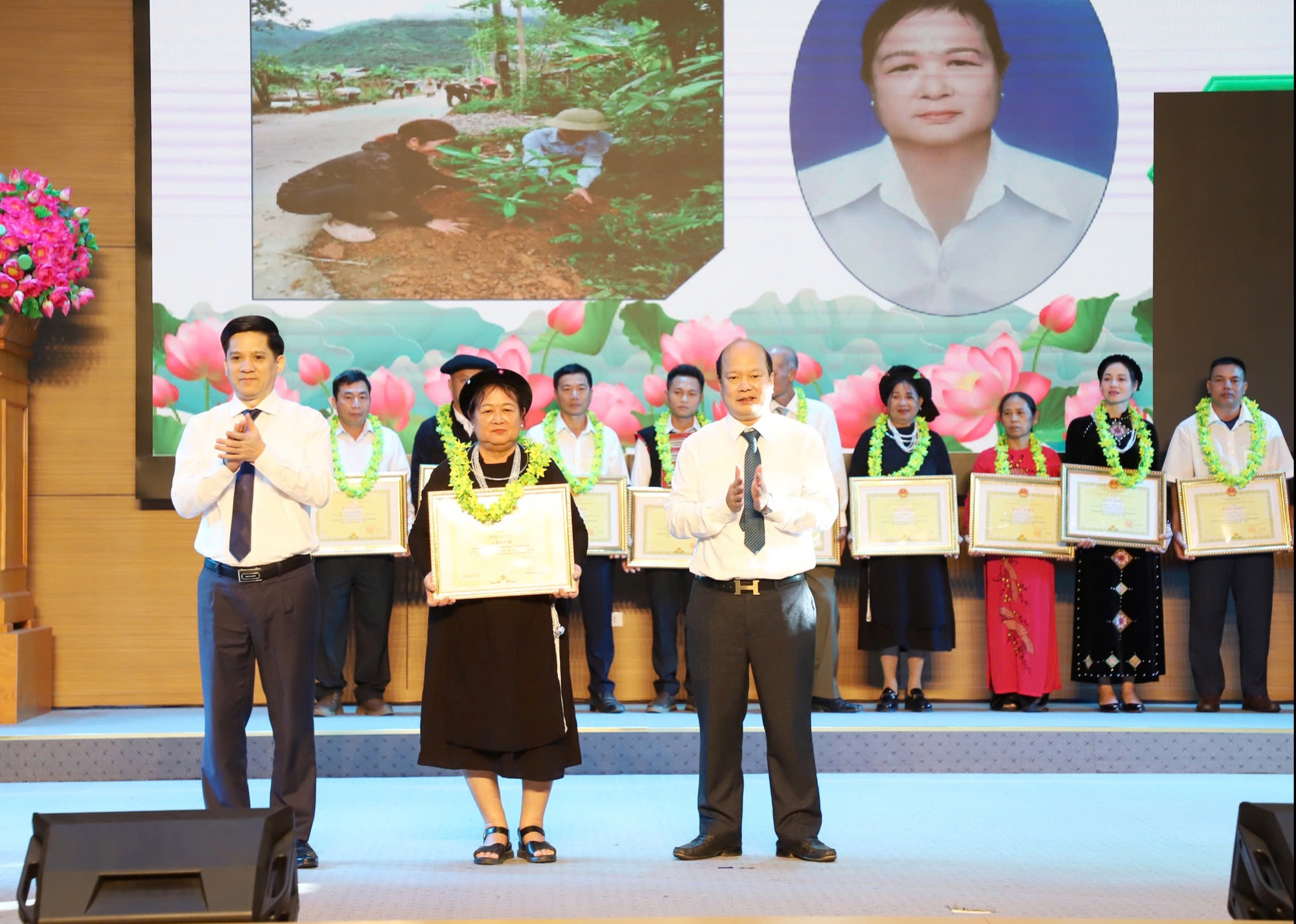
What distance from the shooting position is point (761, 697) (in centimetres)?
369

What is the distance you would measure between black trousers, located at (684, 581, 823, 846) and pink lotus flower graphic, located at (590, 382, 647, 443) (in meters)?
2.51

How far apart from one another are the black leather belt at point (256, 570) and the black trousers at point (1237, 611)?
4.13 m

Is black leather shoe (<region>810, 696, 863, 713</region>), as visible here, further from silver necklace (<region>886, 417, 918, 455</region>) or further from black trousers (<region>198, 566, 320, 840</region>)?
black trousers (<region>198, 566, 320, 840</region>)

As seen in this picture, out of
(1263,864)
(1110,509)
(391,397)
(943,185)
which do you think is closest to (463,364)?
(391,397)

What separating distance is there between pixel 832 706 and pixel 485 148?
3.07 meters

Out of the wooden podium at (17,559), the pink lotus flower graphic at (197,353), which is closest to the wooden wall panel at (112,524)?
the wooden podium at (17,559)

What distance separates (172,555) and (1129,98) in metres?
5.09

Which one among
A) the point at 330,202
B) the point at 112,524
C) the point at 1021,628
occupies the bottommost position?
the point at 1021,628

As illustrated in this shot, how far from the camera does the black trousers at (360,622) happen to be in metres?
5.64

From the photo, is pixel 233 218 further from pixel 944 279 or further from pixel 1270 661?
pixel 1270 661

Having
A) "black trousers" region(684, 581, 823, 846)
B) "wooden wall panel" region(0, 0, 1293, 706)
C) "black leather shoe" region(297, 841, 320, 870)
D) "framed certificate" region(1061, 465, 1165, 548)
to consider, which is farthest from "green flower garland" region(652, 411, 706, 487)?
"black leather shoe" region(297, 841, 320, 870)

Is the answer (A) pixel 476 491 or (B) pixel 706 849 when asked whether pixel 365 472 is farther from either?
(B) pixel 706 849

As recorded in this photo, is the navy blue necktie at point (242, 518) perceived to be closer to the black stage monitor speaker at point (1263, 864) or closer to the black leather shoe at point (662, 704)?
the black stage monitor speaker at point (1263, 864)

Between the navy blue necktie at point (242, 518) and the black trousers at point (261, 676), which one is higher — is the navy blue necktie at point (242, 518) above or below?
above
